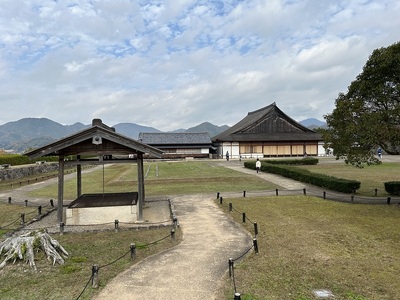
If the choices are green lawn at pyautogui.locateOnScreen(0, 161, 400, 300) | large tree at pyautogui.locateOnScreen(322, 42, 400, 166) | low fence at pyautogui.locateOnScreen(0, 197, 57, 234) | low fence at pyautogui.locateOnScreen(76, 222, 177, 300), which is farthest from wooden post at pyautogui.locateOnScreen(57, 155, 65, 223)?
large tree at pyautogui.locateOnScreen(322, 42, 400, 166)

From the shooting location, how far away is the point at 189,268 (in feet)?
24.9

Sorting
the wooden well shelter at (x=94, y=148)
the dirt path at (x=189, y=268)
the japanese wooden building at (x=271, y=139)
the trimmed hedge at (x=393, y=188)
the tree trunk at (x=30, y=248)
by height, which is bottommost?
the dirt path at (x=189, y=268)

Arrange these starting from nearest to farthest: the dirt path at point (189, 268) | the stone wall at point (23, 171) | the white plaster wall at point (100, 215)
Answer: the dirt path at point (189, 268) → the white plaster wall at point (100, 215) → the stone wall at point (23, 171)

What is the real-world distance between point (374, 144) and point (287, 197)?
18.5ft

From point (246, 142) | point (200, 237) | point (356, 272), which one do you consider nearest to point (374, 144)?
point (356, 272)

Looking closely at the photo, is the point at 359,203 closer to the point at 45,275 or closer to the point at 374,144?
the point at 374,144

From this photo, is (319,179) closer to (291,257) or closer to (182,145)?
(291,257)

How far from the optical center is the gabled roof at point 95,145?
11.7m

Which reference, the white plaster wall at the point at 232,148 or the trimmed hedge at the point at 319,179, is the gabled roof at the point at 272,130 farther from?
the trimmed hedge at the point at 319,179

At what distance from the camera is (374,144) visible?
1329 cm

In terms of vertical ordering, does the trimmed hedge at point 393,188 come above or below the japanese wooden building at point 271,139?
below

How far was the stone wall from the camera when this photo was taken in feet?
100

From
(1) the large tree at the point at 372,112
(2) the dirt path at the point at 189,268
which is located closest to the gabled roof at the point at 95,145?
(2) the dirt path at the point at 189,268

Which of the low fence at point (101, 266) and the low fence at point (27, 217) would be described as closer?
the low fence at point (101, 266)
